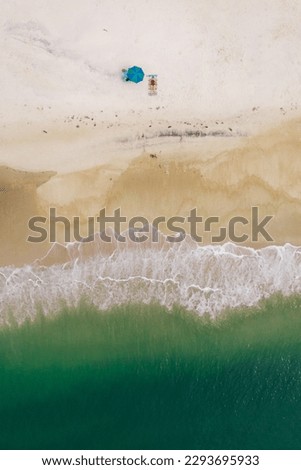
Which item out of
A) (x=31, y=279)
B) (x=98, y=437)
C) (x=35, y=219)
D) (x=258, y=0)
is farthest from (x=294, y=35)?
(x=98, y=437)

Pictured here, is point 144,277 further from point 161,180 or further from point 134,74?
point 134,74

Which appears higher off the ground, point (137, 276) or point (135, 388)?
point (137, 276)

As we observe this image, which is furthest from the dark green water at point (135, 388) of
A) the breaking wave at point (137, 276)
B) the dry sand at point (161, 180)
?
the dry sand at point (161, 180)

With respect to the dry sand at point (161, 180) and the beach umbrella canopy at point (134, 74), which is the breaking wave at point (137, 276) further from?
the beach umbrella canopy at point (134, 74)

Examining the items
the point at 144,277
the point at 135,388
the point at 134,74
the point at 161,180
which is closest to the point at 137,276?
the point at 144,277

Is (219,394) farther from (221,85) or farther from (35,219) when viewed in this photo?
(221,85)

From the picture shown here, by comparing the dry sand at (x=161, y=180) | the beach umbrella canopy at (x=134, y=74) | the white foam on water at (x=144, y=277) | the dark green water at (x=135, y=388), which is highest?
the beach umbrella canopy at (x=134, y=74)

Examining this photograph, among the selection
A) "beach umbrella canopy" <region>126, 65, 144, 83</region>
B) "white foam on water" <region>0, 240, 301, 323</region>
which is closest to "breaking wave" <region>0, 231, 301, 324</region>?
"white foam on water" <region>0, 240, 301, 323</region>

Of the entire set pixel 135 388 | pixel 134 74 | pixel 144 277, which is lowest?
pixel 135 388
